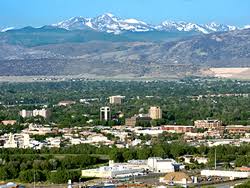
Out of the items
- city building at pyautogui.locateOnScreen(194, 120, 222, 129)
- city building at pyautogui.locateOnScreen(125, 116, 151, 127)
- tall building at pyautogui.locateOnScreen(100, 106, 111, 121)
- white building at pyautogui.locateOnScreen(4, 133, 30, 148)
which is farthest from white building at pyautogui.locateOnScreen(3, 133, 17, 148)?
tall building at pyautogui.locateOnScreen(100, 106, 111, 121)

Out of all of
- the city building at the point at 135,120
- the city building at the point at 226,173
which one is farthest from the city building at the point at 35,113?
the city building at the point at 226,173

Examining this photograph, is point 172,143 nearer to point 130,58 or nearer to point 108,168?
point 108,168

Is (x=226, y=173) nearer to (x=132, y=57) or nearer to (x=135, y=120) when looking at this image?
(x=135, y=120)

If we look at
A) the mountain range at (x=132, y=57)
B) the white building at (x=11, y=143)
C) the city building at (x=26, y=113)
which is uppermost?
the mountain range at (x=132, y=57)

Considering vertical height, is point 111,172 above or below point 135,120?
below

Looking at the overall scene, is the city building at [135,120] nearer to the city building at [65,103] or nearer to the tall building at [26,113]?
the tall building at [26,113]

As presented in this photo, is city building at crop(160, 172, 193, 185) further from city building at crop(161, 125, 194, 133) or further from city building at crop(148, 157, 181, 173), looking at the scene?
city building at crop(161, 125, 194, 133)

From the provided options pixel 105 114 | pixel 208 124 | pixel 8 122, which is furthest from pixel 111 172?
pixel 105 114

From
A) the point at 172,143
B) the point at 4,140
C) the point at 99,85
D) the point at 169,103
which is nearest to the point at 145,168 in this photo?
the point at 172,143
